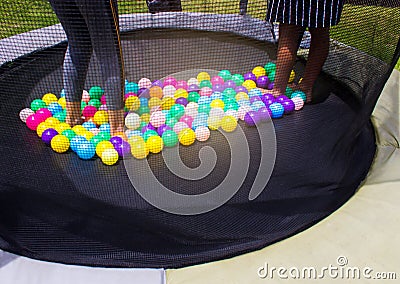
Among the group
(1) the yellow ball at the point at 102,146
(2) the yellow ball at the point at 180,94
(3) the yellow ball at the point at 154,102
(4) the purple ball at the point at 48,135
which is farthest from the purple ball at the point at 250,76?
(4) the purple ball at the point at 48,135

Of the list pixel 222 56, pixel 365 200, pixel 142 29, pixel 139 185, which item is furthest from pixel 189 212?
pixel 142 29

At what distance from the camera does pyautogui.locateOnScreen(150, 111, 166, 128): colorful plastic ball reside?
4.69ft

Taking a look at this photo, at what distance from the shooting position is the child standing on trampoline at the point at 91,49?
1172 millimetres

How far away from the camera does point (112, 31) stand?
1.23 m

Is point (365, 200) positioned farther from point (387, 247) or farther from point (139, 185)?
point (139, 185)

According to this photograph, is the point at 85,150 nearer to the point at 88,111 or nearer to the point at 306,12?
the point at 88,111

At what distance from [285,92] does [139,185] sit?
0.66m

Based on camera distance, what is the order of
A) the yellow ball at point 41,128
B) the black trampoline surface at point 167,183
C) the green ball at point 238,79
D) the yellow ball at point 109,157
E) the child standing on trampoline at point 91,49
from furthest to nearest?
the green ball at point 238,79, the yellow ball at point 41,128, the yellow ball at point 109,157, the child standing on trampoline at point 91,49, the black trampoline surface at point 167,183

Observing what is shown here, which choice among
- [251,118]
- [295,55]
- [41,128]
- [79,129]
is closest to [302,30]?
[295,55]

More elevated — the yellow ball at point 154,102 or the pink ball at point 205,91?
the yellow ball at point 154,102

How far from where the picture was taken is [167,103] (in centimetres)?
153

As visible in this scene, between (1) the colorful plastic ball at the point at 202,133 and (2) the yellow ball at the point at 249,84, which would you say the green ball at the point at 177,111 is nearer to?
(1) the colorful plastic ball at the point at 202,133

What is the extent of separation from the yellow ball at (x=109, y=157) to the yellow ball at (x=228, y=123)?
0.35 meters

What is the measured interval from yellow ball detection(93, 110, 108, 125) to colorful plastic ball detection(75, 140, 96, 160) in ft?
0.44
